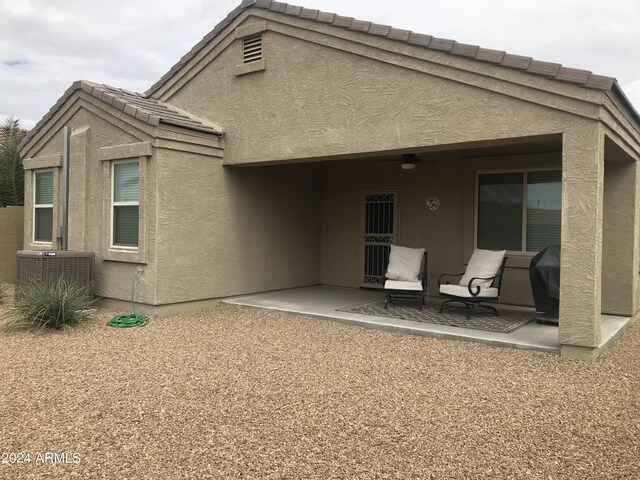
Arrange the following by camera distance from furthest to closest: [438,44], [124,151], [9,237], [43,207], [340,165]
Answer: [9,237] → [340,165] → [43,207] → [124,151] → [438,44]

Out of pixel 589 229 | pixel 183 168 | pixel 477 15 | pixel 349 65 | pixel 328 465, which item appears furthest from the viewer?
pixel 477 15

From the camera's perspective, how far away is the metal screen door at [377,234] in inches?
454

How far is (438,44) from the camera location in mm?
6883

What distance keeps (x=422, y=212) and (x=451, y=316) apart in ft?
10.3

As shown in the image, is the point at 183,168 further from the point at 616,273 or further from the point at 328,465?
the point at 616,273

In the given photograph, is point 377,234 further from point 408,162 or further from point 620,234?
point 620,234

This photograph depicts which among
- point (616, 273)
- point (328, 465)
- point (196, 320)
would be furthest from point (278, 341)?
point (616, 273)

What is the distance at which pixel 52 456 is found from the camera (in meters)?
3.47

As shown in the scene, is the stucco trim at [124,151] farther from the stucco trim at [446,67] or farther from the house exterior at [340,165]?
the stucco trim at [446,67]

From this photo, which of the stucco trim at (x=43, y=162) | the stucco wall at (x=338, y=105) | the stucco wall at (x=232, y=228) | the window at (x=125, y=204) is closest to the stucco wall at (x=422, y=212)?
the stucco wall at (x=232, y=228)

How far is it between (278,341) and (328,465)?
3.58 meters

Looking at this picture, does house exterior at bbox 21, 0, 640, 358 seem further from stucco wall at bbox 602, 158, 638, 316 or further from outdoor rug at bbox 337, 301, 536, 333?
outdoor rug at bbox 337, 301, 536, 333

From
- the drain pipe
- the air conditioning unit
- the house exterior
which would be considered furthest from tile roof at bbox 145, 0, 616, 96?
the air conditioning unit

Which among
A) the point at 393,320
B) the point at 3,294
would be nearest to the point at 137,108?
the point at 3,294
